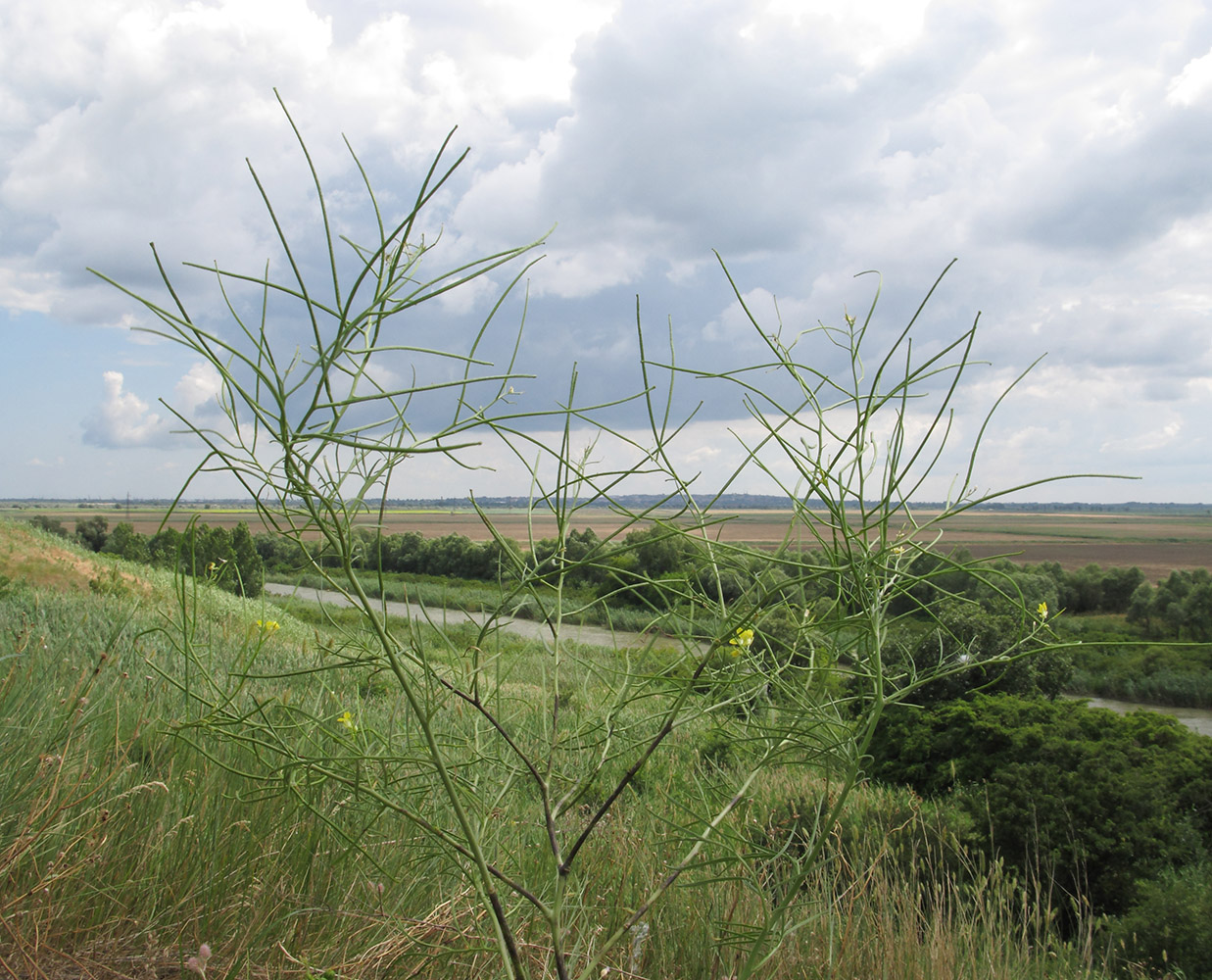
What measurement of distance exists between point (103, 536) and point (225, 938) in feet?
111

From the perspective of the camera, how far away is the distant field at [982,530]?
4.59 feet

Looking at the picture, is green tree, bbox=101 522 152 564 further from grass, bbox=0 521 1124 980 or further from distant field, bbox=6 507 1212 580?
grass, bbox=0 521 1124 980

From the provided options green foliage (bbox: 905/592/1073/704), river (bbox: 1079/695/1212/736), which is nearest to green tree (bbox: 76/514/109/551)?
green foliage (bbox: 905/592/1073/704)

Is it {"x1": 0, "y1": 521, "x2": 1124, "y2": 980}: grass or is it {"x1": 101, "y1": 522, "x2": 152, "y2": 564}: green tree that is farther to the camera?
{"x1": 101, "y1": 522, "x2": 152, "y2": 564}: green tree

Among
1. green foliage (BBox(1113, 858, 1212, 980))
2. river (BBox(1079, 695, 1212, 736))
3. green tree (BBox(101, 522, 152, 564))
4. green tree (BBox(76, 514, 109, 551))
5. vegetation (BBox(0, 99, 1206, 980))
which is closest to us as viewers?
vegetation (BBox(0, 99, 1206, 980))

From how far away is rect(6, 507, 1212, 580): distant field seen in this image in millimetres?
1398

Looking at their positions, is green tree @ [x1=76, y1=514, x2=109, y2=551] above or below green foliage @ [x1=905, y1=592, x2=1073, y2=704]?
above

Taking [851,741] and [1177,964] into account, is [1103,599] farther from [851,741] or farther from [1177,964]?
[851,741]

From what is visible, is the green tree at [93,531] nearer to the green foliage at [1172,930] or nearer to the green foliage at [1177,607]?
the green foliage at [1177,607]

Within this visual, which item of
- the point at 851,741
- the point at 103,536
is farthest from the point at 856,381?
the point at 103,536

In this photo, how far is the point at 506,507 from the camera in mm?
1530

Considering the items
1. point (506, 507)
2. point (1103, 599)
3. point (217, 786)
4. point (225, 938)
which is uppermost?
point (506, 507)

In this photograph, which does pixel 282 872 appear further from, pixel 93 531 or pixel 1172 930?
pixel 93 531

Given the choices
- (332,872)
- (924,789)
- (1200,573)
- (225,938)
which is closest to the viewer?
(225,938)
